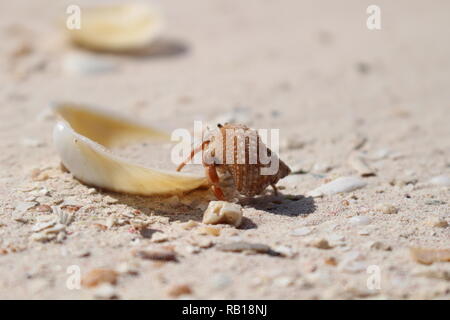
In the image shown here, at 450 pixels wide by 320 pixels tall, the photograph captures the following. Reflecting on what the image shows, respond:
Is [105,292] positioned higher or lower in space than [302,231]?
lower

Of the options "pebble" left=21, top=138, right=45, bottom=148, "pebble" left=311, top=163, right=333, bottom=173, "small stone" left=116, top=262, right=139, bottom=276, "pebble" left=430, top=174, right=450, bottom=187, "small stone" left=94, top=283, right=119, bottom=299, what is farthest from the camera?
"pebble" left=21, top=138, right=45, bottom=148

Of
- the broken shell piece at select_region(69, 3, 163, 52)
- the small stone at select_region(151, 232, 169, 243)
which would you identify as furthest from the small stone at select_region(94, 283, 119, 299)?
the broken shell piece at select_region(69, 3, 163, 52)

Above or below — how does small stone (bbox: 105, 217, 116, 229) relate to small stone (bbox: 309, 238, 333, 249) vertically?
above

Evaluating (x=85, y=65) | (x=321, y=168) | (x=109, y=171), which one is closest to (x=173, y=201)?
(x=109, y=171)

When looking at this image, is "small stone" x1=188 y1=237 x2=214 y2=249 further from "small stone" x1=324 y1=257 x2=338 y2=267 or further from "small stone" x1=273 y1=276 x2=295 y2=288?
"small stone" x1=324 y1=257 x2=338 y2=267

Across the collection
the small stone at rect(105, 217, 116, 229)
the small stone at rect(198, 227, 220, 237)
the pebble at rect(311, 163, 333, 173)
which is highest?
the pebble at rect(311, 163, 333, 173)

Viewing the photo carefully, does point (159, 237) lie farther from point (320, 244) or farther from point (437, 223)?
point (437, 223)
